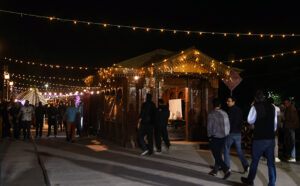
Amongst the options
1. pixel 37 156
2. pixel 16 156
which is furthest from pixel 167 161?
pixel 16 156

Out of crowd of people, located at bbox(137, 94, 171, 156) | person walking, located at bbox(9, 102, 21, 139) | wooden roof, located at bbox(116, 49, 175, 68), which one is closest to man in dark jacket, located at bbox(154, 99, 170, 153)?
crowd of people, located at bbox(137, 94, 171, 156)

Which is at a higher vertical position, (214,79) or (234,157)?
(214,79)

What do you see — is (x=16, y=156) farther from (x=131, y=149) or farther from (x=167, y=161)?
(x=167, y=161)

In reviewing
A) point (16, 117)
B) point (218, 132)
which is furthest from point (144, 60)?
point (16, 117)

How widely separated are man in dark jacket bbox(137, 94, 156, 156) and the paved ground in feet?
1.25

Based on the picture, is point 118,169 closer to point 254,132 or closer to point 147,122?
point 147,122

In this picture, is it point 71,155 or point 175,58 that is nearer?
point 71,155

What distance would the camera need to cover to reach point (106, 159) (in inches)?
350

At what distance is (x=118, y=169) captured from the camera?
294 inches

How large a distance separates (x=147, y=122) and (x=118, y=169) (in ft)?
9.01

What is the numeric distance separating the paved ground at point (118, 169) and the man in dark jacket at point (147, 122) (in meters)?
0.38

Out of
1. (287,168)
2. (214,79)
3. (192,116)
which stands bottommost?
(287,168)

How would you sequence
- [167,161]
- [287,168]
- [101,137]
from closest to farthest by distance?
[287,168] < [167,161] < [101,137]

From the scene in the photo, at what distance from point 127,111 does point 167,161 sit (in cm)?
362
